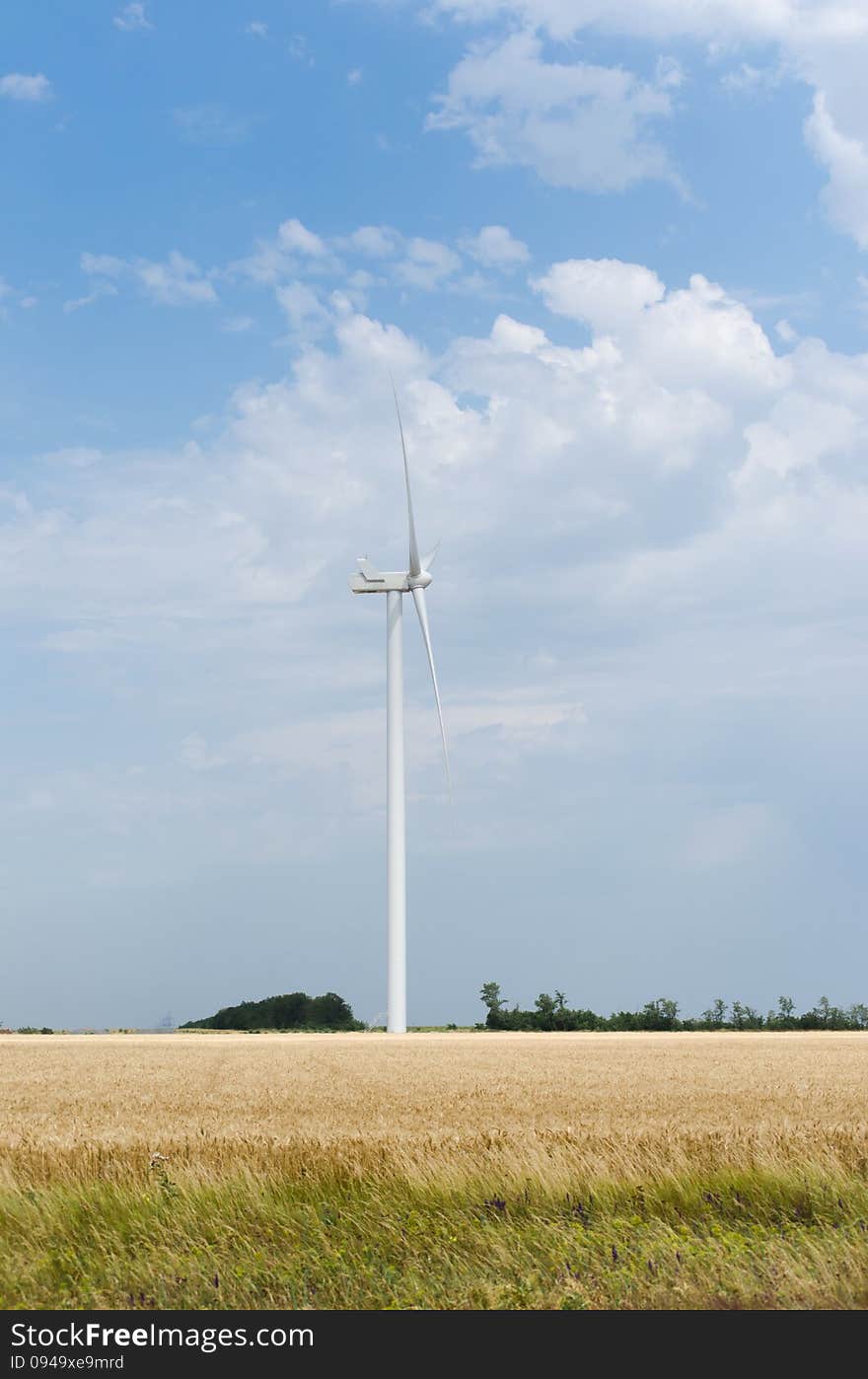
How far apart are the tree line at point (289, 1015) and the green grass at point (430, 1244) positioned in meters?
85.7

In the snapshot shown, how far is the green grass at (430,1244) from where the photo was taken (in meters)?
9.48

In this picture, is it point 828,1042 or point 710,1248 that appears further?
point 828,1042

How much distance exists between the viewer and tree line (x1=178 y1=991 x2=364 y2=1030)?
97.2m

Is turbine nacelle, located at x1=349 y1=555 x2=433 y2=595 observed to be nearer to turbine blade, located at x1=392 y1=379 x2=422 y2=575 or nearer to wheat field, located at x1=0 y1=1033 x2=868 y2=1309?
turbine blade, located at x1=392 y1=379 x2=422 y2=575

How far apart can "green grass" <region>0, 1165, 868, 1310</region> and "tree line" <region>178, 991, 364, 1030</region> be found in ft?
281

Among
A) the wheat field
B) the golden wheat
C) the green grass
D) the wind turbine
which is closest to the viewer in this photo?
the green grass

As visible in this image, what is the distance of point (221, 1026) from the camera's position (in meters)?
101

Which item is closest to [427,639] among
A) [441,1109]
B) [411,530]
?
[411,530]

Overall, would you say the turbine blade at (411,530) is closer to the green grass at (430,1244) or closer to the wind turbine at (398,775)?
the wind turbine at (398,775)

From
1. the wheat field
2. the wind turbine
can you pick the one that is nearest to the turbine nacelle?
the wind turbine

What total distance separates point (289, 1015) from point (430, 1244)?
3599 inches
